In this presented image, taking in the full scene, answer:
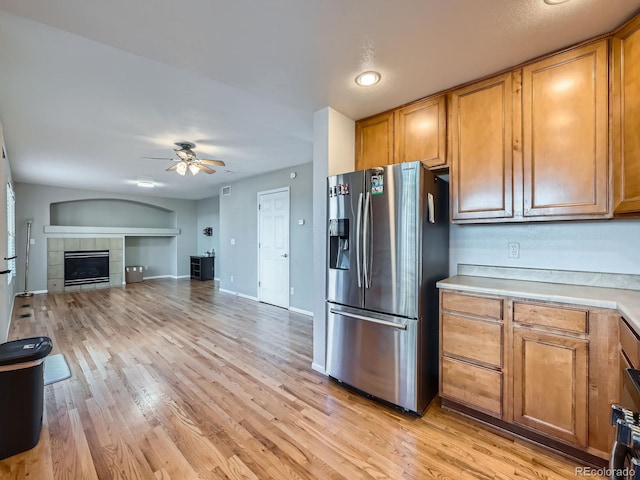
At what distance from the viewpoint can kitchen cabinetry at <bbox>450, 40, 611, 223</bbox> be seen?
1682 mm

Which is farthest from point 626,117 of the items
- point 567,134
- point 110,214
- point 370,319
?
point 110,214

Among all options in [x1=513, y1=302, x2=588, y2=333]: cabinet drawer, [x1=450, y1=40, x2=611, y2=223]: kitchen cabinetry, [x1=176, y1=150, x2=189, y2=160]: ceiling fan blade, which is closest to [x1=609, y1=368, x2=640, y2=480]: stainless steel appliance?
[x1=513, y1=302, x2=588, y2=333]: cabinet drawer

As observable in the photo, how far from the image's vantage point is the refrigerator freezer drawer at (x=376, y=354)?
2.01m

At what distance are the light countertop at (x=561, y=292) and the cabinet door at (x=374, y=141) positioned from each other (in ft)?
4.05

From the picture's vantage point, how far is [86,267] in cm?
710

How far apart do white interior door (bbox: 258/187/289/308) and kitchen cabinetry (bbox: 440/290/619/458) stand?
343 cm

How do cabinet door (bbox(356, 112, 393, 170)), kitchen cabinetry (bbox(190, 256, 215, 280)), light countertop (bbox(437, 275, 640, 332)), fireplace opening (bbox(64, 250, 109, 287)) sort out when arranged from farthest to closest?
kitchen cabinetry (bbox(190, 256, 215, 280))
fireplace opening (bbox(64, 250, 109, 287))
cabinet door (bbox(356, 112, 393, 170))
light countertop (bbox(437, 275, 640, 332))

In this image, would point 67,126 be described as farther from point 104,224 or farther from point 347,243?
point 104,224

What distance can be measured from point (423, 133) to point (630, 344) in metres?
1.82

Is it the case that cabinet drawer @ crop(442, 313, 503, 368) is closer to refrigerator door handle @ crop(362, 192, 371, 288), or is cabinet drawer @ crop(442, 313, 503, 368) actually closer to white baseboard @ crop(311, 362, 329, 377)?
refrigerator door handle @ crop(362, 192, 371, 288)

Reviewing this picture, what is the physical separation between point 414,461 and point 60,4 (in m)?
3.05

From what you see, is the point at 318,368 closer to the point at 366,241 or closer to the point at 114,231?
the point at 366,241

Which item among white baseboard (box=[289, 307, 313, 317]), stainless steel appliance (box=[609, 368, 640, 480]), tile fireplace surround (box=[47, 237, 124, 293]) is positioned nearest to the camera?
stainless steel appliance (box=[609, 368, 640, 480])

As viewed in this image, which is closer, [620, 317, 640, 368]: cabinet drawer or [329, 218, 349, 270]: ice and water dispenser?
[620, 317, 640, 368]: cabinet drawer
